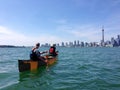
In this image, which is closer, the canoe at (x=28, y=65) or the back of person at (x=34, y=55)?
the canoe at (x=28, y=65)

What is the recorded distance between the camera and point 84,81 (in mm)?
14273

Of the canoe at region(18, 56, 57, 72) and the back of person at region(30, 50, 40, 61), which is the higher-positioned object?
the back of person at region(30, 50, 40, 61)

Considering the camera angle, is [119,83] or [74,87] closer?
[74,87]

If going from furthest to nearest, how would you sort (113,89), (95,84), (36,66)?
(36,66) < (95,84) < (113,89)

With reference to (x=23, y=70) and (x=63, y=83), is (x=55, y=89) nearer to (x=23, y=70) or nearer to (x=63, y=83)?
(x=63, y=83)

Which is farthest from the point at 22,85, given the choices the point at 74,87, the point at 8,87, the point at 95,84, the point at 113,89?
the point at 113,89

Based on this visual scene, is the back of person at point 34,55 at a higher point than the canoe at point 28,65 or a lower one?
higher

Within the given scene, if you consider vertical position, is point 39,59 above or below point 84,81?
above

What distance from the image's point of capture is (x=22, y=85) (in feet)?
44.1

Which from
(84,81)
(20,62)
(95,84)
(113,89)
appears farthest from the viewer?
(20,62)

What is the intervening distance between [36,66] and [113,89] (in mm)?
8377

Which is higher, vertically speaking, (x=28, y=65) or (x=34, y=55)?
(x=34, y=55)

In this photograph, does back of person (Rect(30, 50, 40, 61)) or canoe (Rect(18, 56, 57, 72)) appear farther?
back of person (Rect(30, 50, 40, 61))

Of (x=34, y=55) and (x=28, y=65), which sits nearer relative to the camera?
(x=28, y=65)
